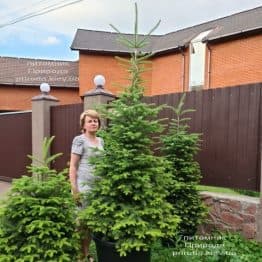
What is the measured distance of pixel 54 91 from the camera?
19859 mm

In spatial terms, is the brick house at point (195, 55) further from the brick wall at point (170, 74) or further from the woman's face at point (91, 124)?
the woman's face at point (91, 124)

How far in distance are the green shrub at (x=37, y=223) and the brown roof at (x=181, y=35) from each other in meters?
10.5

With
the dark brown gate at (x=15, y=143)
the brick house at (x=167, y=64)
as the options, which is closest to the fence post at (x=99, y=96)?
the brick house at (x=167, y=64)

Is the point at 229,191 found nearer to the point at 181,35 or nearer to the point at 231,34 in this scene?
the point at 231,34

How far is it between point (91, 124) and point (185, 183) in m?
1.32

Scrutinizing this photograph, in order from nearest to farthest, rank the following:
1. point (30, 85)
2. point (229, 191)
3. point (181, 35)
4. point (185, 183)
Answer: point (185, 183) < point (229, 191) < point (181, 35) < point (30, 85)

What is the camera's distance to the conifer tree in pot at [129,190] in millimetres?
3193

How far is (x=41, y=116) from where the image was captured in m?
8.33

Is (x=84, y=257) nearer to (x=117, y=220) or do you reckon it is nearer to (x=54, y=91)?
(x=117, y=220)

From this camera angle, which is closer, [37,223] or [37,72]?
[37,223]

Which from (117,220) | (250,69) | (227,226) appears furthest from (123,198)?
(250,69)

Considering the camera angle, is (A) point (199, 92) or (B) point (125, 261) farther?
(A) point (199, 92)

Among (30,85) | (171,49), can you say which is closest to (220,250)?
(171,49)

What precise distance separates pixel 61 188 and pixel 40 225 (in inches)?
16.3
